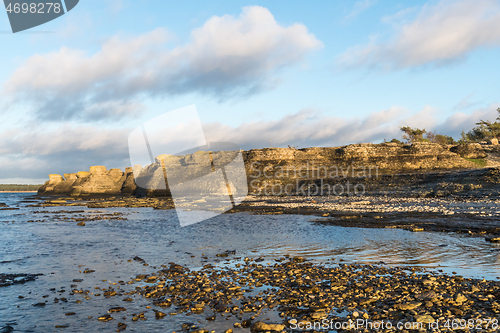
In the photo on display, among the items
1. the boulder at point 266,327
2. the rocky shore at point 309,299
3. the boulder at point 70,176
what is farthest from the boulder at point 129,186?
the boulder at point 266,327

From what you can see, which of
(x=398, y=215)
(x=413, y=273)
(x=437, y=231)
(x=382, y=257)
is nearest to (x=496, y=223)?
(x=437, y=231)

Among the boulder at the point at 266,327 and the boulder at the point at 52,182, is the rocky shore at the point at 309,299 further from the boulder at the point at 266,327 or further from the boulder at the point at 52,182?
the boulder at the point at 52,182

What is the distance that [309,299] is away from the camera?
7.93 m

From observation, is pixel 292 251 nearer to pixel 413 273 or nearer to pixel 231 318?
pixel 413 273

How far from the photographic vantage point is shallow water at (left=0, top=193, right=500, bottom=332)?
25.1 ft

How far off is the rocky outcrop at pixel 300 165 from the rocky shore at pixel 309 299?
2218 inches

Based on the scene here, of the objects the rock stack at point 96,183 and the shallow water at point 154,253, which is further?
the rock stack at point 96,183

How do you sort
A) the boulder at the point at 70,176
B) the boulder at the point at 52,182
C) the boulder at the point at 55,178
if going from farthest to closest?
the boulder at the point at 55,178
the boulder at the point at 52,182
the boulder at the point at 70,176

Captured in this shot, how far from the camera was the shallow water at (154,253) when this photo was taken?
7660 mm

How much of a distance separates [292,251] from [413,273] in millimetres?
5607

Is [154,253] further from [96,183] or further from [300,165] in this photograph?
[96,183]

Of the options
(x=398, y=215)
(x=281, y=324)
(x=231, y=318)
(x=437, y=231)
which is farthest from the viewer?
(x=398, y=215)

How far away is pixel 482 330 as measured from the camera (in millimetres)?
5934

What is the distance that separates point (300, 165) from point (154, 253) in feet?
218
